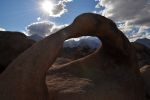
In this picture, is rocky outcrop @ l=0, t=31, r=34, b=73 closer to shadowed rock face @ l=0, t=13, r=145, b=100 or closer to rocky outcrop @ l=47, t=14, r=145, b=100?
rocky outcrop @ l=47, t=14, r=145, b=100

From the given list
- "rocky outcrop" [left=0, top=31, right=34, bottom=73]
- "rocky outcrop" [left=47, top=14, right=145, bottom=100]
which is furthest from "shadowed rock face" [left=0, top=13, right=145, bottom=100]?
"rocky outcrop" [left=0, top=31, right=34, bottom=73]

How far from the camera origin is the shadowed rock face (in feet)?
12.3

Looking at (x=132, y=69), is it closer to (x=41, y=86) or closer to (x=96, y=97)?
(x=96, y=97)

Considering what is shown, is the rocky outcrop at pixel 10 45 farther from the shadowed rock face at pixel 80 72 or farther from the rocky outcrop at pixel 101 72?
the shadowed rock face at pixel 80 72

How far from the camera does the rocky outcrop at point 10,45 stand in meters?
7.32

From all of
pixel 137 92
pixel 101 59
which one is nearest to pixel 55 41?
pixel 101 59

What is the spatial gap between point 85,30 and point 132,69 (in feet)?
5.31

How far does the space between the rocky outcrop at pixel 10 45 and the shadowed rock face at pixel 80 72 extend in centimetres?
212

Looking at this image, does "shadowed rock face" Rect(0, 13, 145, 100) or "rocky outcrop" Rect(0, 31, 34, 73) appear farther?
"rocky outcrop" Rect(0, 31, 34, 73)

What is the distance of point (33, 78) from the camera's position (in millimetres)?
3768

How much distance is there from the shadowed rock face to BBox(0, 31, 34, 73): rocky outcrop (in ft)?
6.95

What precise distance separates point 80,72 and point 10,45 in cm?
316

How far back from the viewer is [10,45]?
26.2 feet

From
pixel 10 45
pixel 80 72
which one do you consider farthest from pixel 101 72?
pixel 10 45
